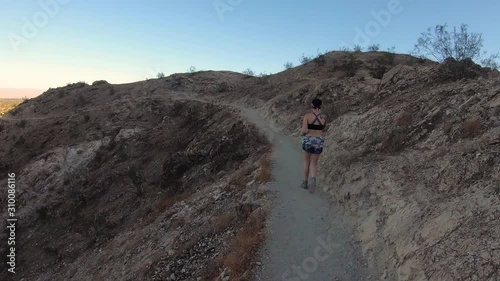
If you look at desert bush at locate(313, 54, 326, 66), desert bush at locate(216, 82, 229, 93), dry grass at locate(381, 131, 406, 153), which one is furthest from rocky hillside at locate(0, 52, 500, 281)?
Answer: desert bush at locate(216, 82, 229, 93)

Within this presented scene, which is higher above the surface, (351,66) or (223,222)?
(351,66)

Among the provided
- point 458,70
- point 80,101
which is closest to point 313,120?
point 458,70

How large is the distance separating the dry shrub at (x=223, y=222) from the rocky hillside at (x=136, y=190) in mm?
33

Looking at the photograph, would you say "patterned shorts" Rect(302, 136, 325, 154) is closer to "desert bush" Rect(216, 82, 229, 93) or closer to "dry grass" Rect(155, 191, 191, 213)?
"dry grass" Rect(155, 191, 191, 213)

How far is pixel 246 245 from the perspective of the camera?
851 centimetres

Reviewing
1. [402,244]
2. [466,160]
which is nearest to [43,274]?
[402,244]

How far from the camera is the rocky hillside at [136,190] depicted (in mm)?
10273

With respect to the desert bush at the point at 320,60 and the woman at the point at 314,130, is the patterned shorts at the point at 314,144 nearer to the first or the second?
the woman at the point at 314,130

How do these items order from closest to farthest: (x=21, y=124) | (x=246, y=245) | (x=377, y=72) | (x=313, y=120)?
(x=246, y=245)
(x=313, y=120)
(x=377, y=72)
(x=21, y=124)

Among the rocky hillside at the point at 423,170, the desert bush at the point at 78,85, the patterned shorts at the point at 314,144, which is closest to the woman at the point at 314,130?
the patterned shorts at the point at 314,144

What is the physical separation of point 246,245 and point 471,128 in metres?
6.33

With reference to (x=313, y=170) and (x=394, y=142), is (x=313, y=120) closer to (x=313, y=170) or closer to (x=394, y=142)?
(x=313, y=170)

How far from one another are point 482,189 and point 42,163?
88.3 ft

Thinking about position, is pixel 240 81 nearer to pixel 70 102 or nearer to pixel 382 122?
pixel 70 102
